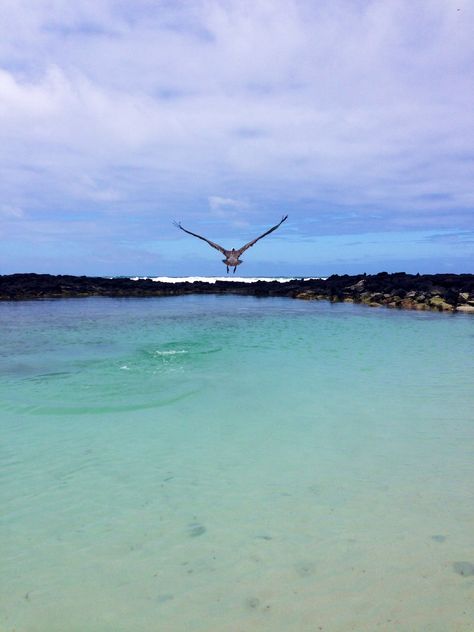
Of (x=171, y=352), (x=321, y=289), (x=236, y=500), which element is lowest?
(x=236, y=500)

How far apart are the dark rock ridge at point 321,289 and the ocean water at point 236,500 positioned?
17.5 meters

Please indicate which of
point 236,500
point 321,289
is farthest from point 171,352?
point 321,289

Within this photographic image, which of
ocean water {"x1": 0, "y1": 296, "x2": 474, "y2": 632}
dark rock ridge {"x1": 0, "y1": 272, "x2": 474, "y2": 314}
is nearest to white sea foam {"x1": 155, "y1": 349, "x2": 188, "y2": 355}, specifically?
ocean water {"x1": 0, "y1": 296, "x2": 474, "y2": 632}

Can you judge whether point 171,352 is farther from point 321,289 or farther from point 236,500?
point 321,289

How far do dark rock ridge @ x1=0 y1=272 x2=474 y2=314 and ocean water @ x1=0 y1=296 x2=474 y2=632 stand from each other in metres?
17.5

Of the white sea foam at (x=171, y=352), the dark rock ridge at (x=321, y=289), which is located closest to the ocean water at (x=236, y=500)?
the white sea foam at (x=171, y=352)

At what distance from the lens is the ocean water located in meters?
3.22

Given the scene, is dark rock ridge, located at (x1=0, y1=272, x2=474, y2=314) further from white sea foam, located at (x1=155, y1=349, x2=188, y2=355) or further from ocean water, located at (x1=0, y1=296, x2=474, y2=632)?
ocean water, located at (x1=0, y1=296, x2=474, y2=632)

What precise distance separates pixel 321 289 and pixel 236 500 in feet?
108

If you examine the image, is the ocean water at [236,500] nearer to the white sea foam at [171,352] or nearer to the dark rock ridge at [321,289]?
the white sea foam at [171,352]

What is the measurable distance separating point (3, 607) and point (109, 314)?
21892 mm

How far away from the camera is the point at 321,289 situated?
1451 inches

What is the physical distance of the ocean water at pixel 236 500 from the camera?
3225 millimetres

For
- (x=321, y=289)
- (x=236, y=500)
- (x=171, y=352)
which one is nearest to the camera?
(x=236, y=500)
